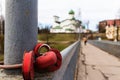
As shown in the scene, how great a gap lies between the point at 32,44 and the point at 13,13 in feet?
1.17

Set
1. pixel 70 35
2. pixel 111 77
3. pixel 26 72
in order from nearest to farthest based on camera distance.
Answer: pixel 26 72 → pixel 111 77 → pixel 70 35

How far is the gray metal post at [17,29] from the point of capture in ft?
9.11

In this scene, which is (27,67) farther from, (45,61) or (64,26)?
(64,26)

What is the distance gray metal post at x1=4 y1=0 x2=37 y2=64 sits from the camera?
2.78 meters

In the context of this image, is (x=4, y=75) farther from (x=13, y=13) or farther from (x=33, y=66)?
(x=13, y=13)

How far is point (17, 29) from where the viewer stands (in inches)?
110

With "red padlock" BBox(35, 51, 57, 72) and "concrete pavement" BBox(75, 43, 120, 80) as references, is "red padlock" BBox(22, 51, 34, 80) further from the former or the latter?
"concrete pavement" BBox(75, 43, 120, 80)

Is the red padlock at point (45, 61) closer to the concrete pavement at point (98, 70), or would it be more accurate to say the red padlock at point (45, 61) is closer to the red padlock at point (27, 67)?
the red padlock at point (27, 67)

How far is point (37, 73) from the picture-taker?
2916mm

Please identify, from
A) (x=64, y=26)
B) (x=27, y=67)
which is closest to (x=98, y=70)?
(x=27, y=67)

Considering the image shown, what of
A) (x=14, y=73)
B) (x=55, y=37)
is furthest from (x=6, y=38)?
(x=55, y=37)

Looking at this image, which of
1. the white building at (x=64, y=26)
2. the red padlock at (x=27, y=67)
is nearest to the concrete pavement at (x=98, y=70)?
the red padlock at (x=27, y=67)

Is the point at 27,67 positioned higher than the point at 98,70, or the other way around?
the point at 27,67

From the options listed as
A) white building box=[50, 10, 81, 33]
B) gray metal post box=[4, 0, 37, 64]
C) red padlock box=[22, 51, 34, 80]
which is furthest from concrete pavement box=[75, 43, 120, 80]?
white building box=[50, 10, 81, 33]
